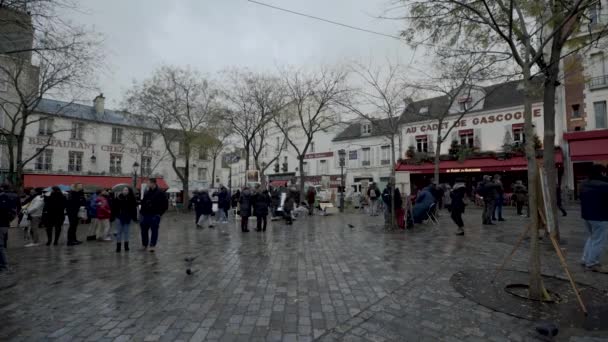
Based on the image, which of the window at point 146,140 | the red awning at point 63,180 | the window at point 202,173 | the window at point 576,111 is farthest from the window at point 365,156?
the window at point 146,140

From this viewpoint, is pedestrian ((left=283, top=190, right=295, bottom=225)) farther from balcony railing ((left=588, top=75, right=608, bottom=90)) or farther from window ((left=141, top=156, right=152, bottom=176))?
window ((left=141, top=156, right=152, bottom=176))

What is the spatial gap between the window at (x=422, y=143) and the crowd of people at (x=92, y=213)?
2633 centimetres

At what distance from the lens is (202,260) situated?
6547 millimetres

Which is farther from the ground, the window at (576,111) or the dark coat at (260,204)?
the window at (576,111)

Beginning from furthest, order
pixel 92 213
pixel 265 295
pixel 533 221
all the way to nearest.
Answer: pixel 92 213 < pixel 265 295 < pixel 533 221

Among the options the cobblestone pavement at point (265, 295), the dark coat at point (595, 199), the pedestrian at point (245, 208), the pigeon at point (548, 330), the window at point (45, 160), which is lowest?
the cobblestone pavement at point (265, 295)

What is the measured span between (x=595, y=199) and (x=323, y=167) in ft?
120

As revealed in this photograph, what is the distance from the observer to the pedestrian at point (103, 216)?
9.46 meters

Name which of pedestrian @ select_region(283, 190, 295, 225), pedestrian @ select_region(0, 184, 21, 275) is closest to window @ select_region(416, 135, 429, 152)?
pedestrian @ select_region(283, 190, 295, 225)

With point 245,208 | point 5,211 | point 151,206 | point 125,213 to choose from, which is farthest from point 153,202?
point 245,208

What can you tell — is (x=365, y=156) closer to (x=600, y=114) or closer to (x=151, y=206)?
(x=600, y=114)

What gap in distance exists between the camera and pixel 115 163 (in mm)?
34594

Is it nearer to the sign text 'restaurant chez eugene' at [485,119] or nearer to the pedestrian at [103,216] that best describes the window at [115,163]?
the pedestrian at [103,216]

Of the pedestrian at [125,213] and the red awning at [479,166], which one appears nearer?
the pedestrian at [125,213]
